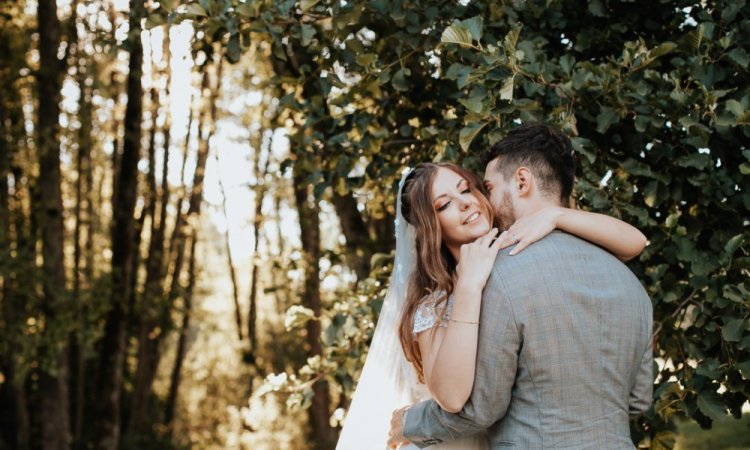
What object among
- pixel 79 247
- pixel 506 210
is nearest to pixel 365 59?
pixel 506 210

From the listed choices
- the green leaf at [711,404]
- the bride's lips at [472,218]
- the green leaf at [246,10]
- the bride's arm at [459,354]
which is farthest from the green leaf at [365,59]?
the green leaf at [711,404]

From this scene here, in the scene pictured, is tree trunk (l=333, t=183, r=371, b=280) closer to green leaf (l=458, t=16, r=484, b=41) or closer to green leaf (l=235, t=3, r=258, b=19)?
green leaf (l=235, t=3, r=258, b=19)

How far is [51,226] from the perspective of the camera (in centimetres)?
1026

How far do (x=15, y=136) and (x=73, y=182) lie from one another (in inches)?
164

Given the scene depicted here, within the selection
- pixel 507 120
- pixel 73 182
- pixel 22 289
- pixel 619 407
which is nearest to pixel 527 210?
pixel 619 407

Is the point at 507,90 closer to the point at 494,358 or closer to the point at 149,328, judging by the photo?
the point at 494,358

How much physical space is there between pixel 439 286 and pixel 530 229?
49 cm

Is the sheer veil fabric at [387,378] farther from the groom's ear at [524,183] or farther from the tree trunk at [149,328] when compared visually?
the tree trunk at [149,328]

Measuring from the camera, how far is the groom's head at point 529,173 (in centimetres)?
254

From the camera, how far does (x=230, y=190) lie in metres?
21.0

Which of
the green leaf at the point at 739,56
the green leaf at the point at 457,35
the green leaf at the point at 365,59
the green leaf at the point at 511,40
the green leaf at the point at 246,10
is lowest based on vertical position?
the green leaf at the point at 739,56

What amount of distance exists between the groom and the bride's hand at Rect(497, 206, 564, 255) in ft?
0.06

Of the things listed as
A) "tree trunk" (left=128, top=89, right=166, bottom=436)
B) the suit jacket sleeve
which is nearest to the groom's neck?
the suit jacket sleeve

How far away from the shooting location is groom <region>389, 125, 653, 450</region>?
2295mm
